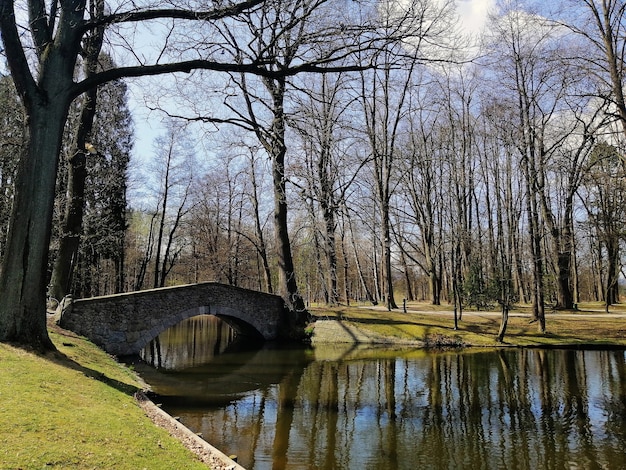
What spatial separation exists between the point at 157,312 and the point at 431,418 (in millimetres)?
11673

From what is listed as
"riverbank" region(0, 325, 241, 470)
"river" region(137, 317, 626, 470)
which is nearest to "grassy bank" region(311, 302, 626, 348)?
"river" region(137, 317, 626, 470)

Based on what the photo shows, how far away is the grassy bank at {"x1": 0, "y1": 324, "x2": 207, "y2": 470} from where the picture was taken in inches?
158

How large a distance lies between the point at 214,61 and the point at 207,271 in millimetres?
28792

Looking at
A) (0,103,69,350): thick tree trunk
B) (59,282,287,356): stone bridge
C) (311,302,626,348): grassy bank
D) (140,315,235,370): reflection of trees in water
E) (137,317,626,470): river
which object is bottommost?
(140,315,235,370): reflection of trees in water

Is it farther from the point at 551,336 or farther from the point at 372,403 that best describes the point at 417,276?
the point at 372,403

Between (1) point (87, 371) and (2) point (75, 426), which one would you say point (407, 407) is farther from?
(2) point (75, 426)

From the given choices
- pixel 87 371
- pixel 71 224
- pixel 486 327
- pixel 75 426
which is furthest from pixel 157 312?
pixel 486 327

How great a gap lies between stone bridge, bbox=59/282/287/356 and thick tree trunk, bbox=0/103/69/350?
6778 millimetres

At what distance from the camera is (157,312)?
56.4 ft

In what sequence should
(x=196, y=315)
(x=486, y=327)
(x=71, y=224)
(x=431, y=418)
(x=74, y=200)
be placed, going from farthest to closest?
1. (x=486, y=327)
2. (x=196, y=315)
3. (x=74, y=200)
4. (x=71, y=224)
5. (x=431, y=418)

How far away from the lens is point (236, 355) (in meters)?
18.7

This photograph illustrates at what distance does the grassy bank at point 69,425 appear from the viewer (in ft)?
13.2

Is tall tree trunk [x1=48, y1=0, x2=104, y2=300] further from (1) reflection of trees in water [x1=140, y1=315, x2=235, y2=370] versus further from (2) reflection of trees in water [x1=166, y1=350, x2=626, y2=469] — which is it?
(2) reflection of trees in water [x1=166, y1=350, x2=626, y2=469]

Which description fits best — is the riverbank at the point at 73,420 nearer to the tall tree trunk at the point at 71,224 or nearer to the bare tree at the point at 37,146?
the bare tree at the point at 37,146
